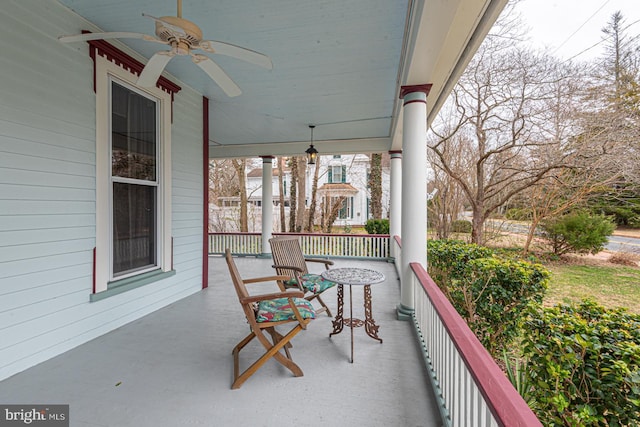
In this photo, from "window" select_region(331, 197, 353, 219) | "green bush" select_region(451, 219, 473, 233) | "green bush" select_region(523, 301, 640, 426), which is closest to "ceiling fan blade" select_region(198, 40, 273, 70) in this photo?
"green bush" select_region(523, 301, 640, 426)

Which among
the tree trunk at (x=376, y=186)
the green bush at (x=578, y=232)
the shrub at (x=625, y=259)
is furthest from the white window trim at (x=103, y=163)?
the tree trunk at (x=376, y=186)

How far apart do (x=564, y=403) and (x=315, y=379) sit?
145 cm

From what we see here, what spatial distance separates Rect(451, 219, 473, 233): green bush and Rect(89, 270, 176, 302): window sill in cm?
728

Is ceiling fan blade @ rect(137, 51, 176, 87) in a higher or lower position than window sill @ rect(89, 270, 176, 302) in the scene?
higher

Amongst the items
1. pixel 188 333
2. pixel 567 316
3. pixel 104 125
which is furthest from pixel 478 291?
pixel 104 125

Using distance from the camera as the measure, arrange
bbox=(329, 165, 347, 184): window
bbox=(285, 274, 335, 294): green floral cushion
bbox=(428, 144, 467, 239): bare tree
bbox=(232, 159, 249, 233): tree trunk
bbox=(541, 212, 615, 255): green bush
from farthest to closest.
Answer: bbox=(329, 165, 347, 184): window < bbox=(232, 159, 249, 233): tree trunk < bbox=(428, 144, 467, 239): bare tree < bbox=(541, 212, 615, 255): green bush < bbox=(285, 274, 335, 294): green floral cushion

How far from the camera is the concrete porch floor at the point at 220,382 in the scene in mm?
1696

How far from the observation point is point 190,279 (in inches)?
162

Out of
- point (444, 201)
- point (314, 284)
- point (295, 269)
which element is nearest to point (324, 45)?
point (295, 269)

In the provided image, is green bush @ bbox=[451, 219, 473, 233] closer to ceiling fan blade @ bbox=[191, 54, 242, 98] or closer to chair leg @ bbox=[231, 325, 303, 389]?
chair leg @ bbox=[231, 325, 303, 389]

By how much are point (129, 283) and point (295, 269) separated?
180 centimetres

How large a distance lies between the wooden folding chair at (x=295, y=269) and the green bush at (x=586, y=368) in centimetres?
177
